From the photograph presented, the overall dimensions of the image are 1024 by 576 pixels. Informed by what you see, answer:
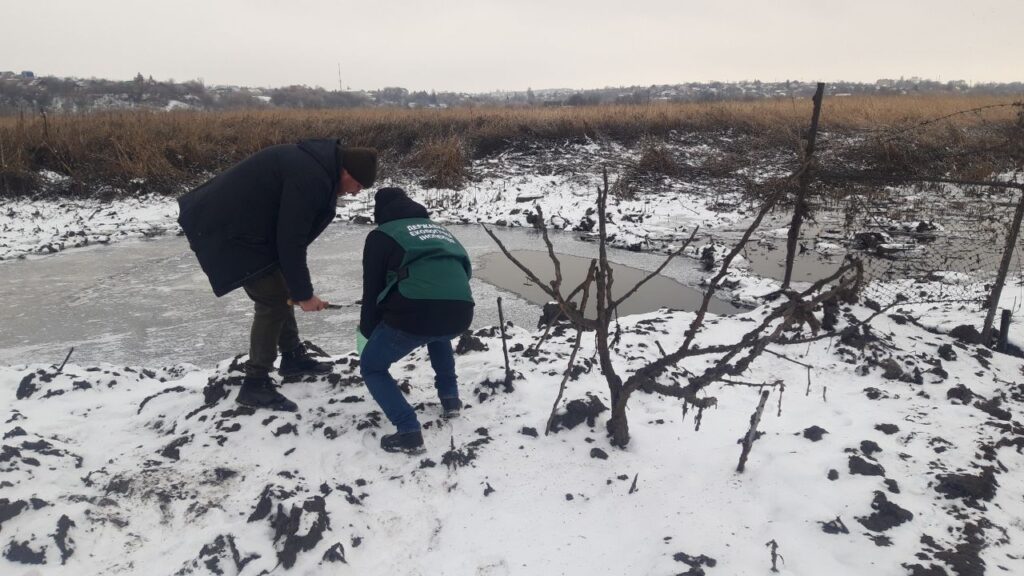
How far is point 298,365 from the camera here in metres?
3.77

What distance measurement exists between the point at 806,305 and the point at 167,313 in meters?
5.43

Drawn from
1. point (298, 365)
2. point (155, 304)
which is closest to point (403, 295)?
point (298, 365)

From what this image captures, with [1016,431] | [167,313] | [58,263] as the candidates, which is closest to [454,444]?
[1016,431]

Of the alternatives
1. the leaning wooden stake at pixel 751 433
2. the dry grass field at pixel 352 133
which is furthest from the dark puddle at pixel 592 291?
the dry grass field at pixel 352 133

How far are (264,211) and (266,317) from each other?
613mm

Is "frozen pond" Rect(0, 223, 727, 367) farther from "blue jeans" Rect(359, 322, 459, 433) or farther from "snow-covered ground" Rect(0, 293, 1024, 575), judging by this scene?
"blue jeans" Rect(359, 322, 459, 433)

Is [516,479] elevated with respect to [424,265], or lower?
lower

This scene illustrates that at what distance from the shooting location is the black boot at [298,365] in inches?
147

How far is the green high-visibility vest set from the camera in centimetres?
277

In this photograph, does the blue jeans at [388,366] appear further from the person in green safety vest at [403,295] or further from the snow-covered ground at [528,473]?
the snow-covered ground at [528,473]

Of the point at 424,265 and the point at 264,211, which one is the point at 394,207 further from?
the point at 264,211

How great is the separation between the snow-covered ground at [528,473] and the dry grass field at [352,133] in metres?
5.27

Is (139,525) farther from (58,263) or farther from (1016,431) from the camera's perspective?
(58,263)

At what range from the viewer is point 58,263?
733 cm
